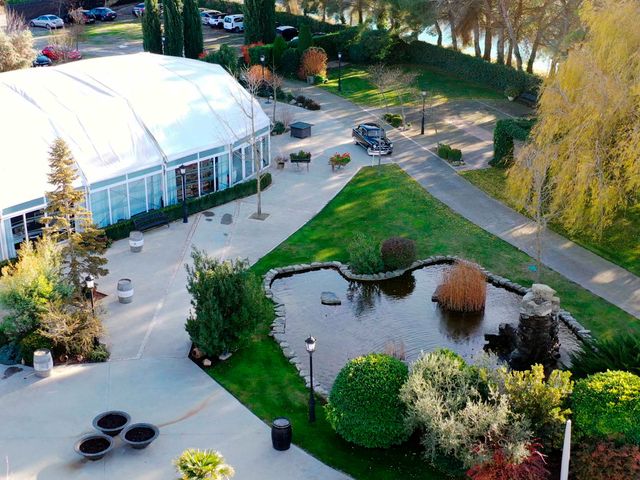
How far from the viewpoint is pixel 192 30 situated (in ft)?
187

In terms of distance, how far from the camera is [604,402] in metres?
18.7

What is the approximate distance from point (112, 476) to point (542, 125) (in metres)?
21.6

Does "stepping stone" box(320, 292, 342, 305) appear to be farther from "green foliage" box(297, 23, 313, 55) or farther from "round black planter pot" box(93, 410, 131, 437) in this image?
"green foliage" box(297, 23, 313, 55)

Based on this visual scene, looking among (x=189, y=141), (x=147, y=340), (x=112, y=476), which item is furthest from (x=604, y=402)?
(x=189, y=141)

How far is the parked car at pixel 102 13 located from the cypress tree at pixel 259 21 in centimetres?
2087

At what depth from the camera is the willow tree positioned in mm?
29078

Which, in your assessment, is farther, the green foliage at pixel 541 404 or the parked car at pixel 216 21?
the parked car at pixel 216 21

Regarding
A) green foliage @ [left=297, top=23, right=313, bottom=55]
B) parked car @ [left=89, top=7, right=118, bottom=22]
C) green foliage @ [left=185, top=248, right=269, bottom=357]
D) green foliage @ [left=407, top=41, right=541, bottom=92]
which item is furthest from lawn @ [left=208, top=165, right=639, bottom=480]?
parked car @ [left=89, top=7, right=118, bottom=22]

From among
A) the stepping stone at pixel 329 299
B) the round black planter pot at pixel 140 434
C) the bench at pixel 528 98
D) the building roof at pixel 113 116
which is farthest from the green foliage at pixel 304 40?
the round black planter pot at pixel 140 434

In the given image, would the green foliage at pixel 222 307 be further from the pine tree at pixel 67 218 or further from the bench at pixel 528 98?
the bench at pixel 528 98

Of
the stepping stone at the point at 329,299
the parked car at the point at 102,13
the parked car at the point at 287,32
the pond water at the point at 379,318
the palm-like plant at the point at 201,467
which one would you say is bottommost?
the pond water at the point at 379,318

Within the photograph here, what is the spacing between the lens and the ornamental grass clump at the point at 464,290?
27078 millimetres

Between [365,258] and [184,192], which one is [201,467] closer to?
[365,258]

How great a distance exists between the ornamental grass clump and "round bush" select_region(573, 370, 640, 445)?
7951mm
